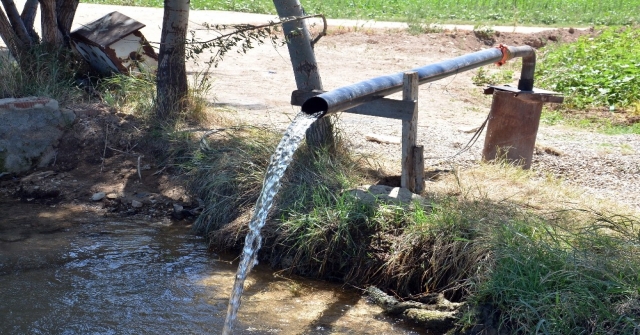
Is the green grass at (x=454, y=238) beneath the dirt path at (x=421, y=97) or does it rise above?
beneath

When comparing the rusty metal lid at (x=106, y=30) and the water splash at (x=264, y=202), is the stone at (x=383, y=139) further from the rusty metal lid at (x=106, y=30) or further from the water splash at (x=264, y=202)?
the rusty metal lid at (x=106, y=30)

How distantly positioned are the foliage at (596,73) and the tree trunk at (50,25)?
21.7ft

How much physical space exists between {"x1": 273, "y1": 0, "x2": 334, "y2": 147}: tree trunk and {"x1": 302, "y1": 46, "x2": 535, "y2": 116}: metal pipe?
88cm

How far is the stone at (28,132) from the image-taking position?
735 cm

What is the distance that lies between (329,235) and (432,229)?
2.52 feet

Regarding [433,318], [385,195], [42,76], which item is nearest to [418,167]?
[385,195]

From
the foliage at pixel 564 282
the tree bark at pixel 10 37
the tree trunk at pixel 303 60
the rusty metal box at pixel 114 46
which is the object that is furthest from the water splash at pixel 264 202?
the tree bark at pixel 10 37

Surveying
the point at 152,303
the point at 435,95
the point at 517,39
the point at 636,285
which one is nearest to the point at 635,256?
the point at 636,285

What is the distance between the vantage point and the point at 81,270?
5418 mm

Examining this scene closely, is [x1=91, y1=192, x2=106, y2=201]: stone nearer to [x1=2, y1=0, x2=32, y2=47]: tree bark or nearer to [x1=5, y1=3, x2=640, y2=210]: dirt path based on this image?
[x1=5, y1=3, x2=640, y2=210]: dirt path

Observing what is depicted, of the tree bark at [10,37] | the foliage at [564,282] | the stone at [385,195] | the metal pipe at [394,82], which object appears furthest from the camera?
the tree bark at [10,37]

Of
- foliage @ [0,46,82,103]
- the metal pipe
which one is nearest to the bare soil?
foliage @ [0,46,82,103]

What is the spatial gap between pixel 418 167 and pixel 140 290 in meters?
2.27

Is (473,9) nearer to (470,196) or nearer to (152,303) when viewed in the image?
(470,196)
